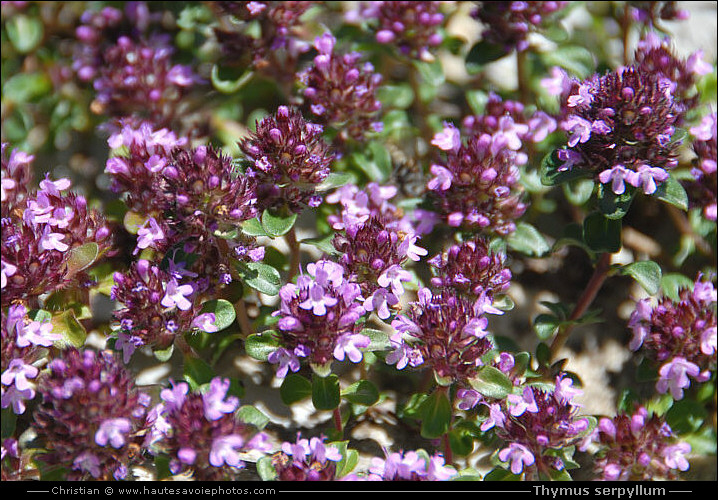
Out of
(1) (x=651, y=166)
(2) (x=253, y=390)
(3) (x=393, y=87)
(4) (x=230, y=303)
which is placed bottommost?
(2) (x=253, y=390)

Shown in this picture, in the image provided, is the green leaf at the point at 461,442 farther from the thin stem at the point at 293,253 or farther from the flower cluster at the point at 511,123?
the flower cluster at the point at 511,123

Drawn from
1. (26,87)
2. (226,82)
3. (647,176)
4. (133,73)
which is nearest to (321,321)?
(647,176)

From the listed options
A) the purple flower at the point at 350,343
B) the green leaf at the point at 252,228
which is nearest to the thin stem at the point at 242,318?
the green leaf at the point at 252,228

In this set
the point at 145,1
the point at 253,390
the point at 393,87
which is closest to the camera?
the point at 253,390
